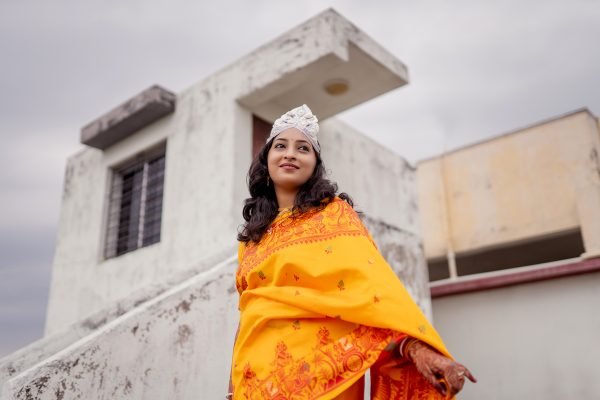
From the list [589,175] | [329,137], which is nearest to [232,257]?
[329,137]

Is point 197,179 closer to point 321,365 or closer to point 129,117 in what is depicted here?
point 129,117

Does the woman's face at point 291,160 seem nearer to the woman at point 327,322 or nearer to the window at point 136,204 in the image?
the woman at point 327,322

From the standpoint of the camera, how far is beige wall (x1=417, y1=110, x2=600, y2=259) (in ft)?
36.3

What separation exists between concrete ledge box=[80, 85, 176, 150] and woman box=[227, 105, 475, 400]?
17.3ft

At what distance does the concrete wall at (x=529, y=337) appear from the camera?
462cm

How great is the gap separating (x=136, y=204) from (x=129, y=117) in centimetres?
114

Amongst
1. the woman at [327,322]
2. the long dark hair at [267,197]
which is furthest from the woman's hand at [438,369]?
the long dark hair at [267,197]

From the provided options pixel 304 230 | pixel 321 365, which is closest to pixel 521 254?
pixel 304 230

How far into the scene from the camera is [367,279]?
A: 1.54 m

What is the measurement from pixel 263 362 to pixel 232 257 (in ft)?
5.27

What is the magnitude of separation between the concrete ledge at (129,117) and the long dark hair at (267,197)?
4.90 m

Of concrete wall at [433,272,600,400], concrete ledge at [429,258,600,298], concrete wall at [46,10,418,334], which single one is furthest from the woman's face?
concrete wall at [433,272,600,400]

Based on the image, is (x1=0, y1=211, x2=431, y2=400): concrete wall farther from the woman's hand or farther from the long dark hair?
the woman's hand

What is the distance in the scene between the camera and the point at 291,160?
74.4 inches
